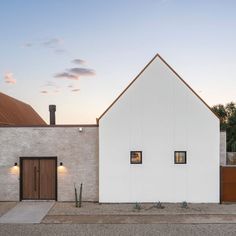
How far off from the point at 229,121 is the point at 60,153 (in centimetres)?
3375

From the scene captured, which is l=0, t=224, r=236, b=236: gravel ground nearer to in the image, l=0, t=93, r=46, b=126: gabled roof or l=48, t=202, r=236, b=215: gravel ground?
l=48, t=202, r=236, b=215: gravel ground

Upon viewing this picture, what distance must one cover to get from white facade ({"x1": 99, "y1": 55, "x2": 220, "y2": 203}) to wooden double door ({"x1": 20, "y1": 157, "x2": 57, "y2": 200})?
2.50 m

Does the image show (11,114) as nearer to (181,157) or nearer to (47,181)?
(47,181)

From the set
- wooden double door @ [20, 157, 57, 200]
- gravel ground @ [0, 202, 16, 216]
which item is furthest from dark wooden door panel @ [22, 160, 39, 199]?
gravel ground @ [0, 202, 16, 216]

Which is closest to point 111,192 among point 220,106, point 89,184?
point 89,184

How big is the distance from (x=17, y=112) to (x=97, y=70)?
7.62m

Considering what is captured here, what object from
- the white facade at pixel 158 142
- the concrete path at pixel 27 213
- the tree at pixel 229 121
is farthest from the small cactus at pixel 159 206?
the tree at pixel 229 121

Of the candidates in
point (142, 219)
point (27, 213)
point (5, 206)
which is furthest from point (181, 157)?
point (5, 206)

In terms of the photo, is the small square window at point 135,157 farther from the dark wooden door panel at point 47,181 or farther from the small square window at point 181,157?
the dark wooden door panel at point 47,181

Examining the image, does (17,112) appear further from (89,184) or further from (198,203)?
(198,203)

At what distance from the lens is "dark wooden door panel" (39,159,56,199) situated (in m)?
16.6

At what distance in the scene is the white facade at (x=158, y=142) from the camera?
16.1 m

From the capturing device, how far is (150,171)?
52.8 ft

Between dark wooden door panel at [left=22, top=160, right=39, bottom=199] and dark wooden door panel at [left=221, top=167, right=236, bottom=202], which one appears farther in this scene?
dark wooden door panel at [left=22, top=160, right=39, bottom=199]
